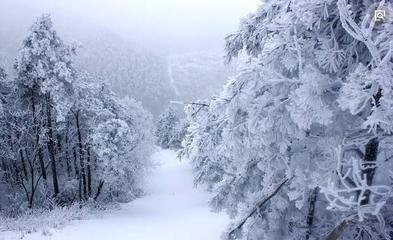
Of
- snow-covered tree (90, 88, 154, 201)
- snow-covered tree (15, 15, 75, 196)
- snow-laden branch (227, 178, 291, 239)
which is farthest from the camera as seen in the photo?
snow-covered tree (90, 88, 154, 201)

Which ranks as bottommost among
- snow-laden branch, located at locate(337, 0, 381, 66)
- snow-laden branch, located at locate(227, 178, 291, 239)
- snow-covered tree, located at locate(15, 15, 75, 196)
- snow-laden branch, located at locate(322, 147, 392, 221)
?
snow-laden branch, located at locate(227, 178, 291, 239)

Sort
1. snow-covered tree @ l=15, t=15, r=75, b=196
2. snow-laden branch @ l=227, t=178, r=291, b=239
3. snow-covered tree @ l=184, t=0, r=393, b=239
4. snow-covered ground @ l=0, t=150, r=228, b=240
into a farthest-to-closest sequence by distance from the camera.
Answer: snow-covered tree @ l=15, t=15, r=75, b=196 → snow-covered ground @ l=0, t=150, r=228, b=240 → snow-laden branch @ l=227, t=178, r=291, b=239 → snow-covered tree @ l=184, t=0, r=393, b=239

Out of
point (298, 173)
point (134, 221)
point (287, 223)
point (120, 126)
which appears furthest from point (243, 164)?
point (120, 126)

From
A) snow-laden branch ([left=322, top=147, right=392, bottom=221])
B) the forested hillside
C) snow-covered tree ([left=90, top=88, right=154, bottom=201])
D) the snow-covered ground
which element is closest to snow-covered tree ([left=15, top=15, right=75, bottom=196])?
the forested hillside

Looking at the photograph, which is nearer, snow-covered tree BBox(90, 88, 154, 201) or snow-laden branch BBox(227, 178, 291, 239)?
snow-laden branch BBox(227, 178, 291, 239)

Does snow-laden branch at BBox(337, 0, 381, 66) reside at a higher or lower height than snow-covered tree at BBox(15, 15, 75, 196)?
lower

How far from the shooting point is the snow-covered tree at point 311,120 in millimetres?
4113

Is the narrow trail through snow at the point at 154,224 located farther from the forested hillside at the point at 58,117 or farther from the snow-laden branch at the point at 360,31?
the snow-laden branch at the point at 360,31

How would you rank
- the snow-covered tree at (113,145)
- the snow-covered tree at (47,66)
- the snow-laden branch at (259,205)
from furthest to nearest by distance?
the snow-covered tree at (113,145) < the snow-covered tree at (47,66) < the snow-laden branch at (259,205)

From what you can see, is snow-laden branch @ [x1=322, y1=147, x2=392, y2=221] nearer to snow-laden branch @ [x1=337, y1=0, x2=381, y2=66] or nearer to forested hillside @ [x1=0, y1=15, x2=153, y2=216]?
snow-laden branch @ [x1=337, y1=0, x2=381, y2=66]

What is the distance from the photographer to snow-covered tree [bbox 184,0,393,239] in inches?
162

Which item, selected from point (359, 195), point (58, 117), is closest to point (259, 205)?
point (359, 195)

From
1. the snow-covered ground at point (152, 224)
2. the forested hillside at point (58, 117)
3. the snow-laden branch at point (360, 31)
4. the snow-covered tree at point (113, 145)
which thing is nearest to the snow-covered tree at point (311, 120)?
the snow-laden branch at point (360, 31)

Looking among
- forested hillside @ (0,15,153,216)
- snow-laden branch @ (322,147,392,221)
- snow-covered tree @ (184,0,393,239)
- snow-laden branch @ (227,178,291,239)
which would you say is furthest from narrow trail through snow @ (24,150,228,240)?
snow-laden branch @ (322,147,392,221)
